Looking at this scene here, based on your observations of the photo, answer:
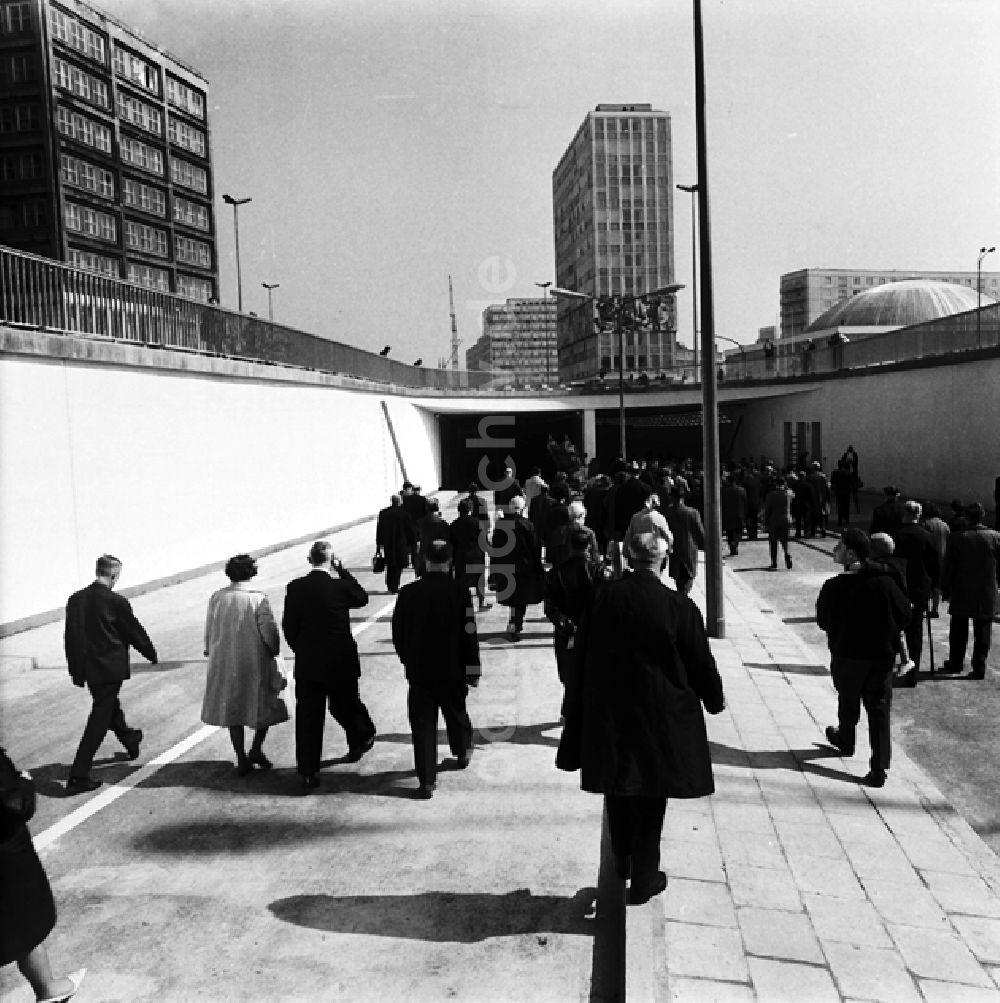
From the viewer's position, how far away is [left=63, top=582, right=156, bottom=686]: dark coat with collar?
6.56 meters

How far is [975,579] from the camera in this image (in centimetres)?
919

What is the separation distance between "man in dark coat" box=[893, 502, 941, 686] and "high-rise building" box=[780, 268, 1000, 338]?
160 m

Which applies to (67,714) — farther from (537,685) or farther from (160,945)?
(160,945)

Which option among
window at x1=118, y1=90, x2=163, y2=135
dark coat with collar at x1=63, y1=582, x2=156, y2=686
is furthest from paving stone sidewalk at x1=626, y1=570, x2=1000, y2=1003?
window at x1=118, y1=90, x2=163, y2=135

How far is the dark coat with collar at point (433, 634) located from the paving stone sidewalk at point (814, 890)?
1.62 meters

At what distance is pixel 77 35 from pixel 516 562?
6585 centimetres

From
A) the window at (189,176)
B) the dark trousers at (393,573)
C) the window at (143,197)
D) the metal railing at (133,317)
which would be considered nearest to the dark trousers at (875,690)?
the dark trousers at (393,573)

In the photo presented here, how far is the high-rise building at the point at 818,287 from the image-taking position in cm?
16400

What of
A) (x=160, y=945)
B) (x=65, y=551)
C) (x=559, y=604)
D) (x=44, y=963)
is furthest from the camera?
(x=65, y=551)

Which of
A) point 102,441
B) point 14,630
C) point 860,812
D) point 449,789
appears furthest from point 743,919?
point 102,441

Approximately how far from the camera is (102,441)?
1414cm

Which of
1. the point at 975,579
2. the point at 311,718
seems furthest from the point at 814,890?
the point at 975,579

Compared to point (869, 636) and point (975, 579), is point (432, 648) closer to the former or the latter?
point (869, 636)

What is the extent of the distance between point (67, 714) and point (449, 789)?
4.24 m
